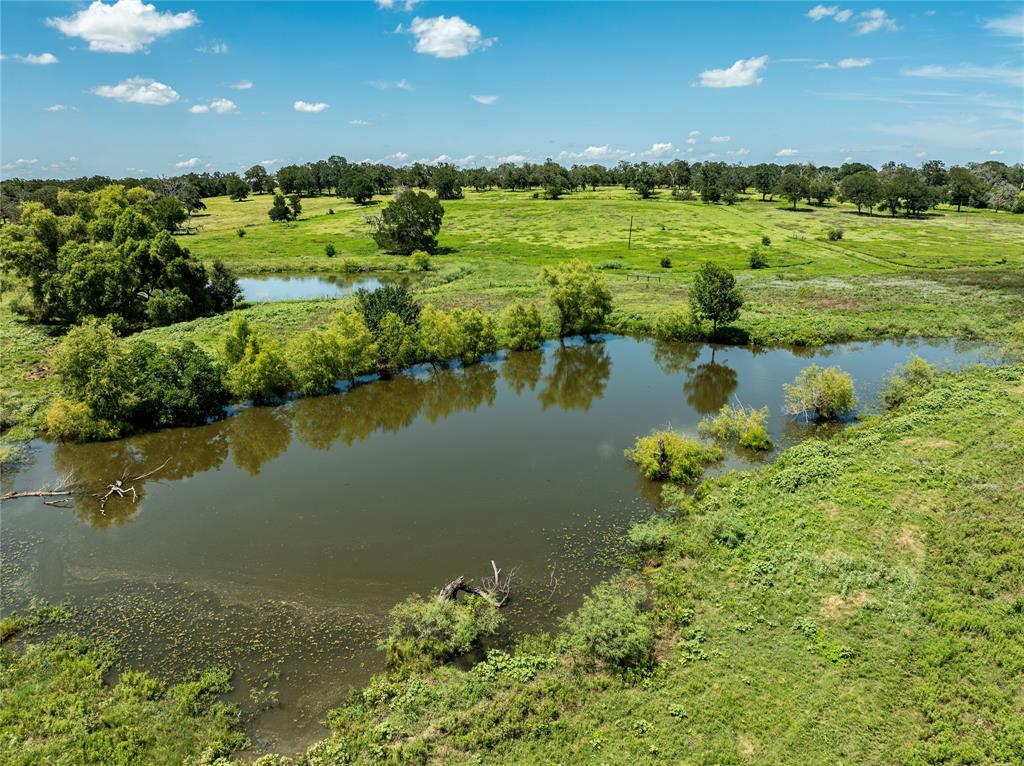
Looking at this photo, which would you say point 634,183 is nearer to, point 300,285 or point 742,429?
point 300,285

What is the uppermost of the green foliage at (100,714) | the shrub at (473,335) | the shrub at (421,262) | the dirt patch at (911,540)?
the shrub at (421,262)

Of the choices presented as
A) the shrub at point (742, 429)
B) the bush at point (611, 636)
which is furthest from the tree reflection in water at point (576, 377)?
the bush at point (611, 636)

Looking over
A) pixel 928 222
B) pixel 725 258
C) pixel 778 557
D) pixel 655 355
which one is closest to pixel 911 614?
pixel 778 557

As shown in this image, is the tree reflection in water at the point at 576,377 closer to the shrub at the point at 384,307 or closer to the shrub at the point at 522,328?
the shrub at the point at 522,328

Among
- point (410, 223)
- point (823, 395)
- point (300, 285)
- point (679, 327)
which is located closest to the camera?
point (823, 395)

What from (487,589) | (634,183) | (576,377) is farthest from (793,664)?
(634,183)

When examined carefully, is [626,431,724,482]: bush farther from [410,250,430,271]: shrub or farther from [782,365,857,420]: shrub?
[410,250,430,271]: shrub
